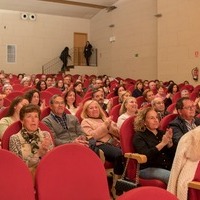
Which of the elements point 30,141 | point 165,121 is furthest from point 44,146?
point 165,121

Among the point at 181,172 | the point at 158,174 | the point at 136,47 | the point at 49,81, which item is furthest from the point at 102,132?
the point at 136,47

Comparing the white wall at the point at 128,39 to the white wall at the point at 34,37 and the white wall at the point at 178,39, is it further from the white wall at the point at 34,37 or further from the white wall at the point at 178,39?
the white wall at the point at 34,37

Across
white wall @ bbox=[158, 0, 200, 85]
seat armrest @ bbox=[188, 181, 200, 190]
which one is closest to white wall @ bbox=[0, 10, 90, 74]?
white wall @ bbox=[158, 0, 200, 85]

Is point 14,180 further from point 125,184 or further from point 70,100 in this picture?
point 70,100

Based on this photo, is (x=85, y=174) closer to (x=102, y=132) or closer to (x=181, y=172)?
(x=181, y=172)

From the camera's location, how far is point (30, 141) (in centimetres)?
314

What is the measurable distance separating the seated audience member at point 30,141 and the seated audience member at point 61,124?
735 mm

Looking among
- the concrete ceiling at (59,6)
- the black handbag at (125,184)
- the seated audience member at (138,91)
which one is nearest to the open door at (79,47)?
the concrete ceiling at (59,6)

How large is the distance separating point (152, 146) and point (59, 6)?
1457 cm

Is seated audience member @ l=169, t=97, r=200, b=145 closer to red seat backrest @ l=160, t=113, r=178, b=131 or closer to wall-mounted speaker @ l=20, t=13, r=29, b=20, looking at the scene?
red seat backrest @ l=160, t=113, r=178, b=131

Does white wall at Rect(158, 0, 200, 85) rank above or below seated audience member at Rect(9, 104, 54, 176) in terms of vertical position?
above

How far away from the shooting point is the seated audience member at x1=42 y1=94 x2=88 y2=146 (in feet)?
13.4

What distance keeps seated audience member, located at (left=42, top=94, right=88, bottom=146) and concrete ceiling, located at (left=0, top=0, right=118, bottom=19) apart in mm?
13075

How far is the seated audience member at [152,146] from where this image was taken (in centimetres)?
341
